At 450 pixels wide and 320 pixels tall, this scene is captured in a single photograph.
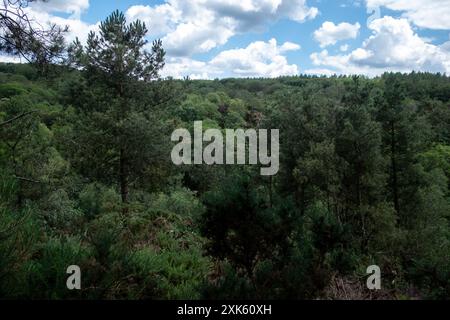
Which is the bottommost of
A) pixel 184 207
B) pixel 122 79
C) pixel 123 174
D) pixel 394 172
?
pixel 184 207

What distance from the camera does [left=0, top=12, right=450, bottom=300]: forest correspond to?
195 inches

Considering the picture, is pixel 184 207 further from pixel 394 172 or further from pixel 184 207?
pixel 394 172

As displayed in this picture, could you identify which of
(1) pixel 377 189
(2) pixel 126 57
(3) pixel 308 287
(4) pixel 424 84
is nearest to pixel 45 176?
(2) pixel 126 57

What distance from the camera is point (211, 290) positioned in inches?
180

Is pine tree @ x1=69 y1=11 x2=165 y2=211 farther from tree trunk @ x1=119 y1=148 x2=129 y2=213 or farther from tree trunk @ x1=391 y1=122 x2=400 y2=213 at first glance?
tree trunk @ x1=391 y1=122 x2=400 y2=213

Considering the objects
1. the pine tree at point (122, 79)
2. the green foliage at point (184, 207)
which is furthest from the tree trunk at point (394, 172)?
the pine tree at point (122, 79)

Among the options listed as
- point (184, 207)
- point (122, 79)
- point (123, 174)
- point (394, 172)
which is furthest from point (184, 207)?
point (394, 172)

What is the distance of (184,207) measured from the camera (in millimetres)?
21312

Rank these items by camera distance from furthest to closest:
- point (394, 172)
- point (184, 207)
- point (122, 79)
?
point (394, 172)
point (184, 207)
point (122, 79)

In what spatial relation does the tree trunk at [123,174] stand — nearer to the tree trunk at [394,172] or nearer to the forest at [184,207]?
the forest at [184,207]

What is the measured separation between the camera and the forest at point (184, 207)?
4.96 meters

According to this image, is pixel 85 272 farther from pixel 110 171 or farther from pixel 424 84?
pixel 424 84

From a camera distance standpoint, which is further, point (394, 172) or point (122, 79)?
point (394, 172)

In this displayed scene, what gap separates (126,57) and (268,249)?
11.0 metres
